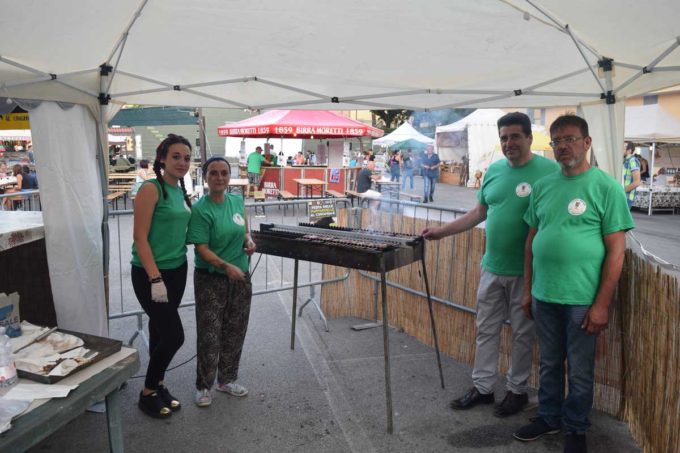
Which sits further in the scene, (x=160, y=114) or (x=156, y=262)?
(x=160, y=114)

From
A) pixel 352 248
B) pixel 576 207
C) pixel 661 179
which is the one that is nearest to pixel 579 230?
pixel 576 207

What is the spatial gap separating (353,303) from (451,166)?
2487cm

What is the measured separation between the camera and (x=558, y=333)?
322 cm

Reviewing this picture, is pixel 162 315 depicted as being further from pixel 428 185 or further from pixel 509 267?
pixel 428 185

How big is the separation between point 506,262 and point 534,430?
3.98 ft

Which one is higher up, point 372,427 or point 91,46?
point 91,46

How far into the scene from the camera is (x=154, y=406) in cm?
366

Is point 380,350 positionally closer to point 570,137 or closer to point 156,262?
point 156,262

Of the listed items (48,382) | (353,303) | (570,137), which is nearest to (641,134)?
(353,303)

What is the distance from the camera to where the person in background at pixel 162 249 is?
329cm

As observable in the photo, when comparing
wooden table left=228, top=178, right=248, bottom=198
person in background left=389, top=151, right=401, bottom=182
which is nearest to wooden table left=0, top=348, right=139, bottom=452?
wooden table left=228, top=178, right=248, bottom=198

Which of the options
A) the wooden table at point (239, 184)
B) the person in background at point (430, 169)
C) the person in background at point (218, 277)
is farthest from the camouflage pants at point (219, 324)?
the person in background at point (430, 169)

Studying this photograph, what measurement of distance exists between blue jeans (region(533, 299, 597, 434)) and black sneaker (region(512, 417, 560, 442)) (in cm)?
4

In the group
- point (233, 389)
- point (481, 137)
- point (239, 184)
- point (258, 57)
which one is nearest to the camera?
point (233, 389)
